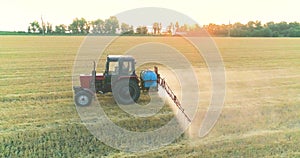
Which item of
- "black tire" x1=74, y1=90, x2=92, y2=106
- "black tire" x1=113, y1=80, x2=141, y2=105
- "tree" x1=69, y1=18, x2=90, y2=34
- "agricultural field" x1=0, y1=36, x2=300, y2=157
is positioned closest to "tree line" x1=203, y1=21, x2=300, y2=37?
"tree" x1=69, y1=18, x2=90, y2=34

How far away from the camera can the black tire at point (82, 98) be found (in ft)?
29.3

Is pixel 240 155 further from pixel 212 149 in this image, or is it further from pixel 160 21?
pixel 160 21

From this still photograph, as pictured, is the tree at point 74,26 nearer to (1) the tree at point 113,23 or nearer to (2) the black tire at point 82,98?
(1) the tree at point 113,23

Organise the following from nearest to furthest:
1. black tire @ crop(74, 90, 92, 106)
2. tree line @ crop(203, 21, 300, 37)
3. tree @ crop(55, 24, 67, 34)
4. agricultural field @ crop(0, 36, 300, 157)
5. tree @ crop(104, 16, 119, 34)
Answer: agricultural field @ crop(0, 36, 300, 157)
black tire @ crop(74, 90, 92, 106)
tree @ crop(104, 16, 119, 34)
tree line @ crop(203, 21, 300, 37)
tree @ crop(55, 24, 67, 34)

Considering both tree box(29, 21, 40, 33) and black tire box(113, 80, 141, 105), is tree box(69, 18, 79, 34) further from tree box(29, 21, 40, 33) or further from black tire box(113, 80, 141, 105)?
black tire box(113, 80, 141, 105)

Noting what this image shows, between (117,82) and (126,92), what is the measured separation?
1.28 feet

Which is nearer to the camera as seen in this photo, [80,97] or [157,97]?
[80,97]

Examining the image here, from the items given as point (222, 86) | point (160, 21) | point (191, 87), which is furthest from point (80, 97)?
point (222, 86)

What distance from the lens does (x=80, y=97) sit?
892 centimetres

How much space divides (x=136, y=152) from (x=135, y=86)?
330 centimetres

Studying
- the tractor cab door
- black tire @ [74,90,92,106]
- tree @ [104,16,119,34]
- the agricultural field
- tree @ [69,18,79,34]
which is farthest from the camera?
tree @ [69,18,79,34]

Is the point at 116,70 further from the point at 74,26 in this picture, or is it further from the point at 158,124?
the point at 74,26

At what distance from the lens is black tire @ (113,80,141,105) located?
29.9 ft

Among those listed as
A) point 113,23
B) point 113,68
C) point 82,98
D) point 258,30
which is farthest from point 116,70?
point 258,30
